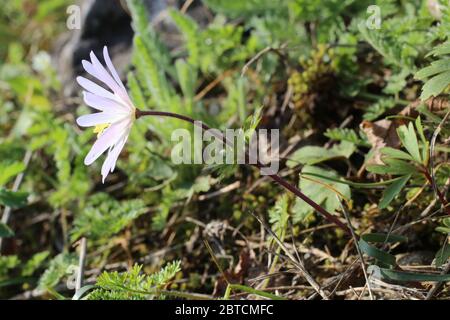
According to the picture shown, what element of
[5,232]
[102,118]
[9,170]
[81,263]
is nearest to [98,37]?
[9,170]

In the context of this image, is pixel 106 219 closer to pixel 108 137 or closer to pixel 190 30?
pixel 108 137

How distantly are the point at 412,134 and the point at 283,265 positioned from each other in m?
0.61

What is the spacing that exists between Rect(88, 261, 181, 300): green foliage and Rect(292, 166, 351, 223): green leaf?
469 millimetres

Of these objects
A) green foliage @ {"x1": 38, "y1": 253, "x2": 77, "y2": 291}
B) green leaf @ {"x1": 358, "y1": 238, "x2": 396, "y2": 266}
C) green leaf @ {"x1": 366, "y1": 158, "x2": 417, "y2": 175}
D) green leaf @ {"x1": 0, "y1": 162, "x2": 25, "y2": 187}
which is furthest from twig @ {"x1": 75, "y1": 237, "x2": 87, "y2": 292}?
green leaf @ {"x1": 366, "y1": 158, "x2": 417, "y2": 175}

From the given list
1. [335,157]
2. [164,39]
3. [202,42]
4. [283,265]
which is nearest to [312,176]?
[335,157]

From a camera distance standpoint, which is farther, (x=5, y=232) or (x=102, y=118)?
(x=5, y=232)

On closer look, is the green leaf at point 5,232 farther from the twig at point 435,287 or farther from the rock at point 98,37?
the twig at point 435,287

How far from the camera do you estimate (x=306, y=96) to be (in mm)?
→ 2402

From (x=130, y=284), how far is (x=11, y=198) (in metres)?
0.74

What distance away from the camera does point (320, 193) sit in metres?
1.96

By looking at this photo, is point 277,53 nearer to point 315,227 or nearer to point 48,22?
point 315,227

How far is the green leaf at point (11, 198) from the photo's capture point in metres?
2.21

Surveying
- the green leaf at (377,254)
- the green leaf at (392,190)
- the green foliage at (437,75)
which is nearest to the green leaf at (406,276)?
the green leaf at (377,254)
